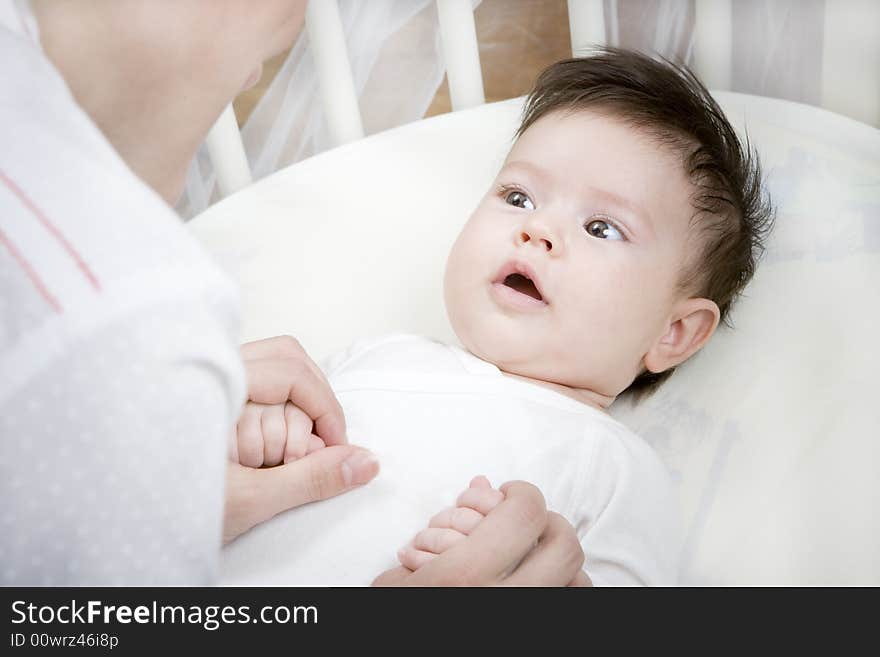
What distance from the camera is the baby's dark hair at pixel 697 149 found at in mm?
927

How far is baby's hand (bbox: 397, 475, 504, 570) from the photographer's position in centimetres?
69

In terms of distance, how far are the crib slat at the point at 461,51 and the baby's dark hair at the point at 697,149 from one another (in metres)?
0.18

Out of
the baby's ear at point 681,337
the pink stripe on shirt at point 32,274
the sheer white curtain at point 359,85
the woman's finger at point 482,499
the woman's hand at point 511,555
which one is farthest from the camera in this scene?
the sheer white curtain at point 359,85

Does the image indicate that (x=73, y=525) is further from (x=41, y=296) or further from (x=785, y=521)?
(x=785, y=521)

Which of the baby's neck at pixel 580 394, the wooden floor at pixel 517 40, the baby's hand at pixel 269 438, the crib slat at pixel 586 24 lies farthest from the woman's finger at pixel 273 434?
the wooden floor at pixel 517 40

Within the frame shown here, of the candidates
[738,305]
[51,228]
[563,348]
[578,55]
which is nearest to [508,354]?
[563,348]

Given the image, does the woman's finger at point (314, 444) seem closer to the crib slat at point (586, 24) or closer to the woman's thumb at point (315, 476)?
the woman's thumb at point (315, 476)

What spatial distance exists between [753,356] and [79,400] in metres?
0.72

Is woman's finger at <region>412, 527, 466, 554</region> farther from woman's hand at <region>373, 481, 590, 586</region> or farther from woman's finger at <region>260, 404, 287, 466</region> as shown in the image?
woman's finger at <region>260, 404, 287, 466</region>

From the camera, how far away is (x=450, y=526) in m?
0.71

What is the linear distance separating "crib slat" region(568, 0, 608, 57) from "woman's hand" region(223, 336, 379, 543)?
55cm

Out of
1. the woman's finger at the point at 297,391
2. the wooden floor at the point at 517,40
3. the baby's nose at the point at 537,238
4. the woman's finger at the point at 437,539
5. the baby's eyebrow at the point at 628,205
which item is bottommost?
the woman's finger at the point at 437,539

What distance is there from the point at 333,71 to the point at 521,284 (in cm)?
43

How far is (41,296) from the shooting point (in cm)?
37
